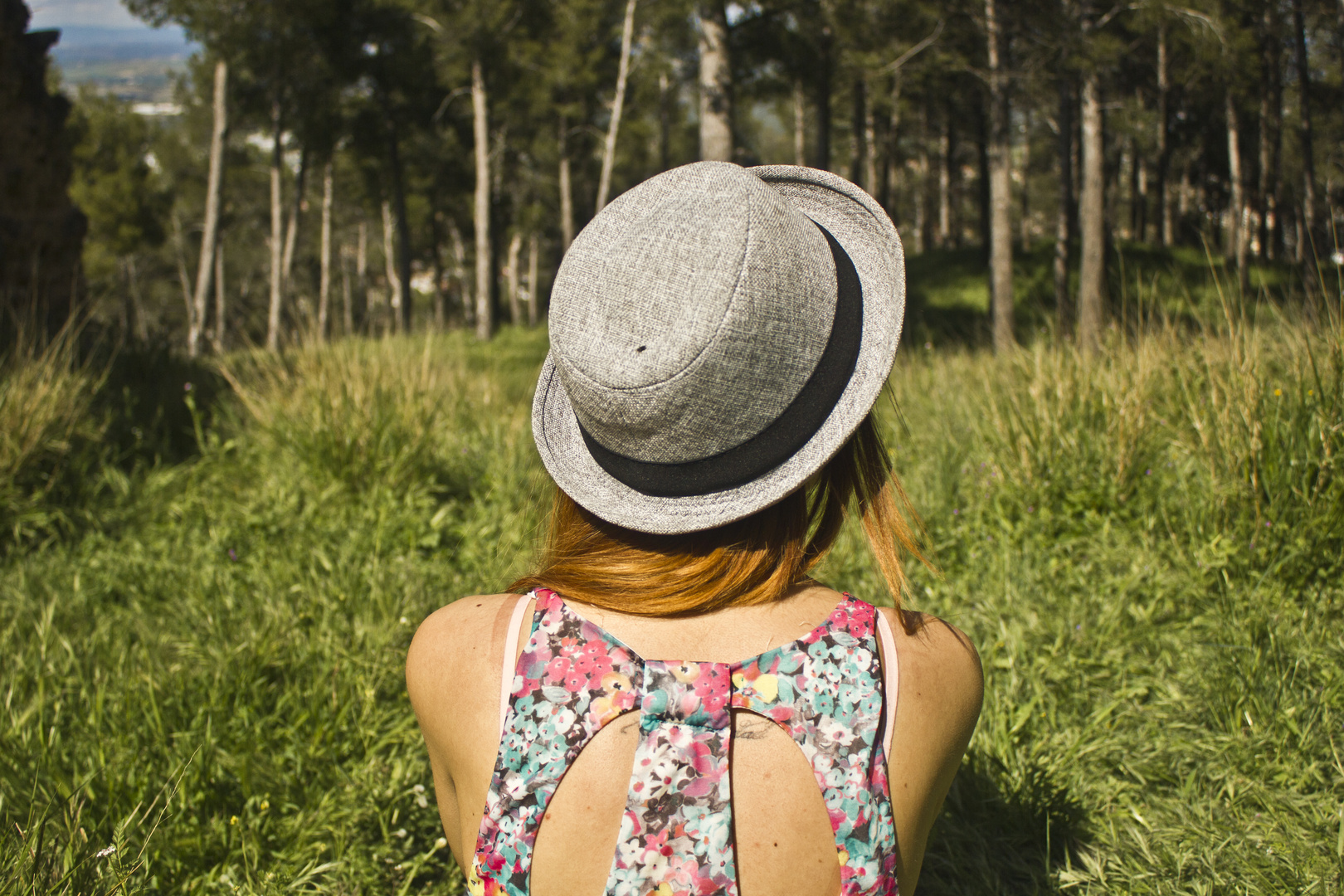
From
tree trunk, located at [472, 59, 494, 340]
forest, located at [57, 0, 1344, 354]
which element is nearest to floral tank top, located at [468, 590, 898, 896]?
forest, located at [57, 0, 1344, 354]

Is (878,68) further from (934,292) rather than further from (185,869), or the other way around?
(185,869)

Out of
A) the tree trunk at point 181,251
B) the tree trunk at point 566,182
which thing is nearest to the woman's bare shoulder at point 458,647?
the tree trunk at point 566,182

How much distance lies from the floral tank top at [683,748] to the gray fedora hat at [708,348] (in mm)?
211

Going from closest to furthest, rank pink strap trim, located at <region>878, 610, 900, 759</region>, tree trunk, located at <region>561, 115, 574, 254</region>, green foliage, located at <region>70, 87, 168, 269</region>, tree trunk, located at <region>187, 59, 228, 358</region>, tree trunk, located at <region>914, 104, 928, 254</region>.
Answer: pink strap trim, located at <region>878, 610, 900, 759</region> → tree trunk, located at <region>187, 59, 228, 358</region> → tree trunk, located at <region>561, 115, 574, 254</region> → tree trunk, located at <region>914, 104, 928, 254</region> → green foliage, located at <region>70, 87, 168, 269</region>

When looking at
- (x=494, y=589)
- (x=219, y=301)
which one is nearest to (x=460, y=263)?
(x=219, y=301)

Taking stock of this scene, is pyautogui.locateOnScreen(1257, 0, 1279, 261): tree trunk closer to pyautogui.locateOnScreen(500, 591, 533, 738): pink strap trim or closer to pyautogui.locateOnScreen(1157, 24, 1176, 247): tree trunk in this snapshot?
pyautogui.locateOnScreen(1157, 24, 1176, 247): tree trunk

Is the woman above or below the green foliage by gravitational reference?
below

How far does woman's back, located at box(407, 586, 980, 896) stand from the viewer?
3.90 ft

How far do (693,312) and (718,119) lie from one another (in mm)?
8647

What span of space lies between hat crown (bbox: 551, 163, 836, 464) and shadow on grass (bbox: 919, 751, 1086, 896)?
1.62m

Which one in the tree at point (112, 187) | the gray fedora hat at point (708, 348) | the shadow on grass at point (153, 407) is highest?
the tree at point (112, 187)

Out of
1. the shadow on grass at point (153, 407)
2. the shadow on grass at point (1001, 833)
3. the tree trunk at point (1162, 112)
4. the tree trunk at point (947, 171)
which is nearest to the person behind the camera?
the shadow on grass at point (1001, 833)

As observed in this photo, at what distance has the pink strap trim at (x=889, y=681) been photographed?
122 cm

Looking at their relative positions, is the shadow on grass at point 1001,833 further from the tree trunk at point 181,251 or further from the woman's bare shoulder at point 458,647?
the tree trunk at point 181,251
